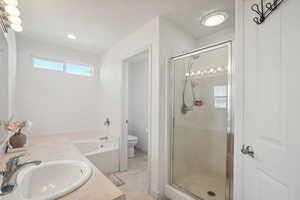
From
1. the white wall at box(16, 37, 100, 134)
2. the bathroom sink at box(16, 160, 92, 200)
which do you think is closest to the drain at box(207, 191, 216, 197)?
the bathroom sink at box(16, 160, 92, 200)

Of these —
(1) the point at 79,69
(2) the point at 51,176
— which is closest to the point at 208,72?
(2) the point at 51,176

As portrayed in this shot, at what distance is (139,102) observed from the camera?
3.76 meters

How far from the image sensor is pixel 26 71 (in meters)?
2.56

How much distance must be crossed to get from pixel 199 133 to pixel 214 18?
1666 mm

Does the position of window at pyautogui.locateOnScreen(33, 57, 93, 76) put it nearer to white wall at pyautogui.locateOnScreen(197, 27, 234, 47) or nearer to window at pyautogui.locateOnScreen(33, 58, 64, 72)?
window at pyautogui.locateOnScreen(33, 58, 64, 72)

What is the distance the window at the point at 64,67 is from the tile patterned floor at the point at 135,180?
2.52 m

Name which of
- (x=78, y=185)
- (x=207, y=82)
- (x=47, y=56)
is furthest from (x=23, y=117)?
(x=207, y=82)

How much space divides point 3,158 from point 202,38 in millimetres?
3208

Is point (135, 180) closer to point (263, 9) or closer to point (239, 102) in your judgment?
point (239, 102)

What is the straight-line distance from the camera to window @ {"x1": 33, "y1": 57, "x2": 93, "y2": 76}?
8.92 feet

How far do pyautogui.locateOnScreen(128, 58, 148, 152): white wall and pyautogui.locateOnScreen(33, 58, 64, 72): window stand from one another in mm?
1820

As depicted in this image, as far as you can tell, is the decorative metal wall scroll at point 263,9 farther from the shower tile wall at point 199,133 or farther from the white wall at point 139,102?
the white wall at point 139,102

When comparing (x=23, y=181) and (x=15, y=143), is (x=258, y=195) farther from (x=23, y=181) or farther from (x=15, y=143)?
(x=15, y=143)

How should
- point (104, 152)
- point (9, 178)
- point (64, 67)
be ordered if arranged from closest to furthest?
1. point (9, 178)
2. point (104, 152)
3. point (64, 67)
